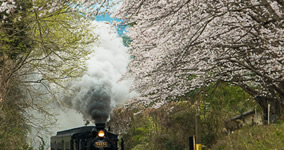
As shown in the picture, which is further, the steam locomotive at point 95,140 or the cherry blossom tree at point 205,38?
the steam locomotive at point 95,140

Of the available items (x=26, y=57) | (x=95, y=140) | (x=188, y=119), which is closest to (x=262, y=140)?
(x=95, y=140)

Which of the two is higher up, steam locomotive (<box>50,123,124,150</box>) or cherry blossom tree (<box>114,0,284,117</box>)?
cherry blossom tree (<box>114,0,284,117</box>)

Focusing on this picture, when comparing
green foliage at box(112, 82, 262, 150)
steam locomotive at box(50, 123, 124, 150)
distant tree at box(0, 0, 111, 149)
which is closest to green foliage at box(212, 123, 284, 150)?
green foliage at box(112, 82, 262, 150)

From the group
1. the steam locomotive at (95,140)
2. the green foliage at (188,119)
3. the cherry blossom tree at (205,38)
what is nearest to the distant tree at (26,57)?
the steam locomotive at (95,140)

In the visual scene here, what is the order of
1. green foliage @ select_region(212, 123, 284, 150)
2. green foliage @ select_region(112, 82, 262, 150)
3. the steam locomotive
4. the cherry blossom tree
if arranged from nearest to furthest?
1. the cherry blossom tree
2. green foliage @ select_region(212, 123, 284, 150)
3. the steam locomotive
4. green foliage @ select_region(112, 82, 262, 150)

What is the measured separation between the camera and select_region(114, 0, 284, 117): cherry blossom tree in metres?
8.32

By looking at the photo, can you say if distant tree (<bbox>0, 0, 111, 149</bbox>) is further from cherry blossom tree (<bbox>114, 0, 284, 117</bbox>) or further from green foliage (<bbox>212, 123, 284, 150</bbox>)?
green foliage (<bbox>212, 123, 284, 150</bbox>)

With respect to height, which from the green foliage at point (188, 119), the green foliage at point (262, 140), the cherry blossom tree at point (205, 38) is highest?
the cherry blossom tree at point (205, 38)

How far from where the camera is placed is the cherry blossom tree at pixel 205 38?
8.32m

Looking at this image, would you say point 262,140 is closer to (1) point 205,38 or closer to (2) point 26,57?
(1) point 205,38

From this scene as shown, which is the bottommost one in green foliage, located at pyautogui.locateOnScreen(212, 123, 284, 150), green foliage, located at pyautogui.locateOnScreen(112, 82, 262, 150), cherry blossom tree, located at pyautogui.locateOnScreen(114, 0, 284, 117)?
Answer: green foliage, located at pyautogui.locateOnScreen(212, 123, 284, 150)

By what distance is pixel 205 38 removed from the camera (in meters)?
9.77

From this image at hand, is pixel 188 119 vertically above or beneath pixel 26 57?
beneath

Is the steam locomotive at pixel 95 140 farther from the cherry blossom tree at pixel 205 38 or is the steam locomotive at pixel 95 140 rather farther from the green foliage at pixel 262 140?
the green foliage at pixel 262 140
